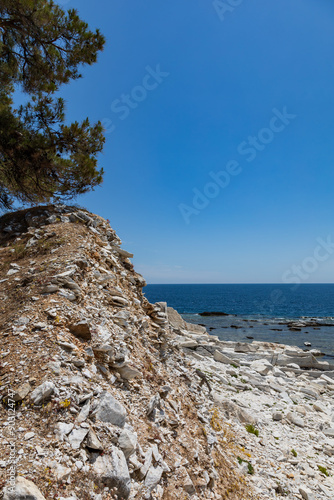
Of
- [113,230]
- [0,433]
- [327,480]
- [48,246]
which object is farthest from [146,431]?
[113,230]

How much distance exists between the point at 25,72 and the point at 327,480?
18674 millimetres

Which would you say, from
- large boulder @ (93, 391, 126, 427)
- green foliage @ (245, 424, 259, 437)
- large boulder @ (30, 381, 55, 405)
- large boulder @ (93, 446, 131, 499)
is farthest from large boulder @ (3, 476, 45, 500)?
green foliage @ (245, 424, 259, 437)

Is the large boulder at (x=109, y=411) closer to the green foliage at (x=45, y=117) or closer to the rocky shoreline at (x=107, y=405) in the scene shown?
the rocky shoreline at (x=107, y=405)

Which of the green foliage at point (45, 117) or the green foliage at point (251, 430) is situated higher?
the green foliage at point (45, 117)

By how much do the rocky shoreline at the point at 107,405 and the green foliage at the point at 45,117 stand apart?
1659 millimetres

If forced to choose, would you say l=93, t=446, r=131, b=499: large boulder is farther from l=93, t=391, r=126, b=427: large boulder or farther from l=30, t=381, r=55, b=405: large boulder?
l=30, t=381, r=55, b=405: large boulder

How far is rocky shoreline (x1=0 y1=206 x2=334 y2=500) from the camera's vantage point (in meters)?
3.54

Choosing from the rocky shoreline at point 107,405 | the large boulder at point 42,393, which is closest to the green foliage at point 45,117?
the rocky shoreline at point 107,405

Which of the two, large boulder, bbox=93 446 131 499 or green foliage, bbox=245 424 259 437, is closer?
large boulder, bbox=93 446 131 499

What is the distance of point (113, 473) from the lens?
364 cm

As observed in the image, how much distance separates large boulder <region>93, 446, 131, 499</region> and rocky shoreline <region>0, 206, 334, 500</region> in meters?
0.02

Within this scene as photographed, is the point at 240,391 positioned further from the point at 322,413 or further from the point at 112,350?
the point at 112,350

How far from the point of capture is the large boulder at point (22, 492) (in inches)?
107

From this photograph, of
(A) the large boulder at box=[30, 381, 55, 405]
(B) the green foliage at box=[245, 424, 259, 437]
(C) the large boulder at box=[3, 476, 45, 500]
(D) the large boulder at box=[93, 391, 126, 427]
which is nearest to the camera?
(C) the large boulder at box=[3, 476, 45, 500]
